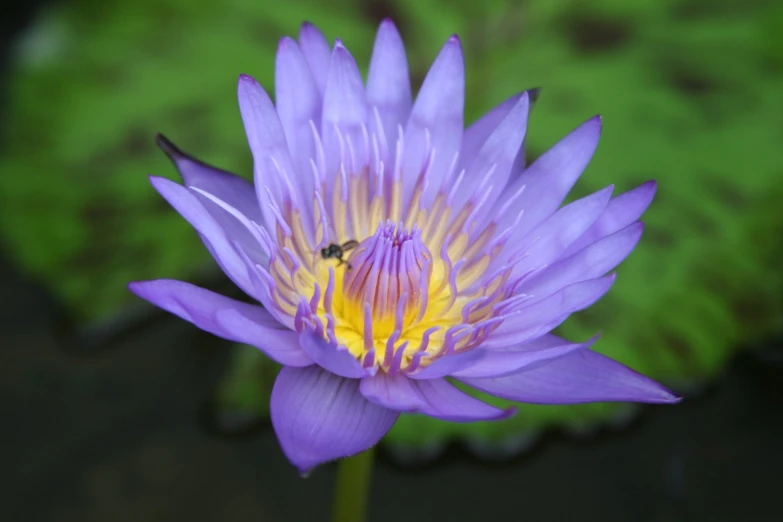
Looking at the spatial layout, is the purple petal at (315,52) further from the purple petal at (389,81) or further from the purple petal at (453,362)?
the purple petal at (453,362)

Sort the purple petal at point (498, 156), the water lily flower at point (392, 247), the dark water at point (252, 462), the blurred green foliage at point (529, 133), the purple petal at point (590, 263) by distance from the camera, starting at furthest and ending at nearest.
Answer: the blurred green foliage at point (529, 133)
the dark water at point (252, 462)
the purple petal at point (498, 156)
the purple petal at point (590, 263)
the water lily flower at point (392, 247)

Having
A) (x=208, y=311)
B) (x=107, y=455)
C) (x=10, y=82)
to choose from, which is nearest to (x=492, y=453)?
(x=107, y=455)

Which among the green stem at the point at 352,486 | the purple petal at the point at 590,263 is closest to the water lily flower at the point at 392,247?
the purple petal at the point at 590,263

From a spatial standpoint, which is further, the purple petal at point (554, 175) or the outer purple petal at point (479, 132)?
the outer purple petal at point (479, 132)

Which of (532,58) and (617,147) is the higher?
(532,58)

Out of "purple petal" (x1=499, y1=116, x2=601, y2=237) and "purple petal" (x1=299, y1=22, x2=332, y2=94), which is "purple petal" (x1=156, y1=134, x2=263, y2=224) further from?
"purple petal" (x1=499, y1=116, x2=601, y2=237)


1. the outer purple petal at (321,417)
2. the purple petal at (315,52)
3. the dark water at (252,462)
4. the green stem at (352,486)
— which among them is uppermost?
the purple petal at (315,52)

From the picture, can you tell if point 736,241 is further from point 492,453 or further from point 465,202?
point 465,202

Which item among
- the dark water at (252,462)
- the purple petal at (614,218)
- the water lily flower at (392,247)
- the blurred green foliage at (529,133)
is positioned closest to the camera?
the water lily flower at (392,247)
